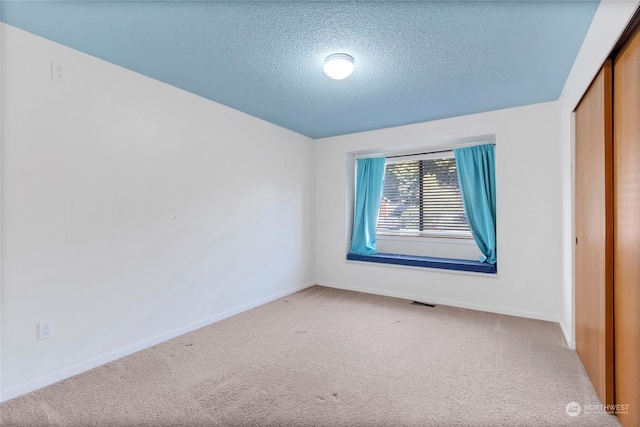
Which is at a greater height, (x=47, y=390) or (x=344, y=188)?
(x=344, y=188)

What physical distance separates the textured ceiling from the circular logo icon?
2328 millimetres

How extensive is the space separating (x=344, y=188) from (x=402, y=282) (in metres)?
1.61

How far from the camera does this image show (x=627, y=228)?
5.10ft

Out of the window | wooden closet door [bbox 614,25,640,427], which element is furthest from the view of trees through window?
wooden closet door [bbox 614,25,640,427]

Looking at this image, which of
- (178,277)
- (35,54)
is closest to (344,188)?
(178,277)

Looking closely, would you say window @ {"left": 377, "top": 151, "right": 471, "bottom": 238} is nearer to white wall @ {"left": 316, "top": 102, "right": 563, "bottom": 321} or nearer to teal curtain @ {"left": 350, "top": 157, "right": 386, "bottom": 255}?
teal curtain @ {"left": 350, "top": 157, "right": 386, "bottom": 255}

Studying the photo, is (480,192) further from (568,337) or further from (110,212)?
(110,212)

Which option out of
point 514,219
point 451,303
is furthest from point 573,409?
point 514,219

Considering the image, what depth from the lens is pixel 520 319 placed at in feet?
10.6

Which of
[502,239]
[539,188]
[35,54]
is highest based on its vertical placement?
[35,54]

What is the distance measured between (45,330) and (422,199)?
4228 millimetres

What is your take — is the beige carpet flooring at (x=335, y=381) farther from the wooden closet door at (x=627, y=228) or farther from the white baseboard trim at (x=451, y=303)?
the wooden closet door at (x=627, y=228)

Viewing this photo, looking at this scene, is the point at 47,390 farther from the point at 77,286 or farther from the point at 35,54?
the point at 35,54

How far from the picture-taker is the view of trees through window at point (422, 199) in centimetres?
416
